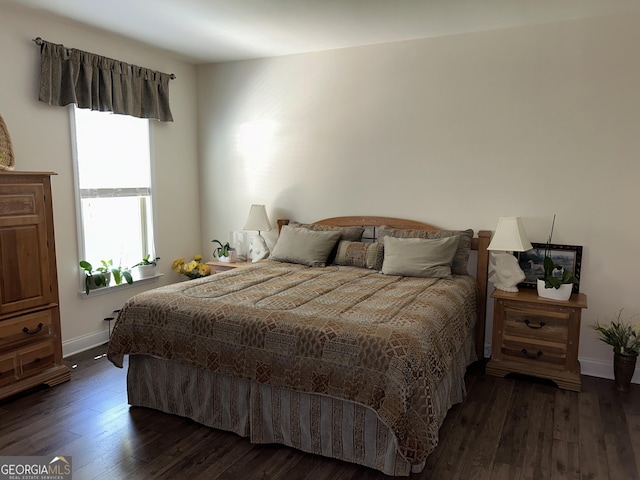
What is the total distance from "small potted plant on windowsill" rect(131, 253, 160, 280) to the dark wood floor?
4.44ft

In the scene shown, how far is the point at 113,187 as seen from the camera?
4.09m

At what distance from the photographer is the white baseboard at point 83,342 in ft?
12.2

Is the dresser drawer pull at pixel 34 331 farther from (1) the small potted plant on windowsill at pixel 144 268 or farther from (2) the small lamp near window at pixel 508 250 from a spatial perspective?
(2) the small lamp near window at pixel 508 250

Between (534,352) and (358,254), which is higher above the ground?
(358,254)

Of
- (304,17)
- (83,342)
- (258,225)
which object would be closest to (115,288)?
(83,342)

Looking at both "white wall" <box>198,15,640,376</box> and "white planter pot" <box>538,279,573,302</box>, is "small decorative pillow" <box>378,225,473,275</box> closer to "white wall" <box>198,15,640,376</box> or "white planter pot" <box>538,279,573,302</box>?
"white wall" <box>198,15,640,376</box>

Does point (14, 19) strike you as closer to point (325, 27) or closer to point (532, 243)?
point (325, 27)

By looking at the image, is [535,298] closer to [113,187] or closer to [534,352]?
[534,352]

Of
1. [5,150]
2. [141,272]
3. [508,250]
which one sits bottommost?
[141,272]

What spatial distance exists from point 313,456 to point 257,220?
2512 millimetres

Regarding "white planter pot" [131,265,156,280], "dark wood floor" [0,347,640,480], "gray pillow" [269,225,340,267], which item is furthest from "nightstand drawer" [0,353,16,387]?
"gray pillow" [269,225,340,267]

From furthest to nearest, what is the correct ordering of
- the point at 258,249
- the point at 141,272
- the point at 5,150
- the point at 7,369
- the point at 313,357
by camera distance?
the point at 258,249 → the point at 141,272 → the point at 5,150 → the point at 7,369 → the point at 313,357

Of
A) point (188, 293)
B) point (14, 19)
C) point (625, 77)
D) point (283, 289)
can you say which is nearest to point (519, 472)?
point (283, 289)

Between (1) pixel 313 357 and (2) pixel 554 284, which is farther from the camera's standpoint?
(2) pixel 554 284
